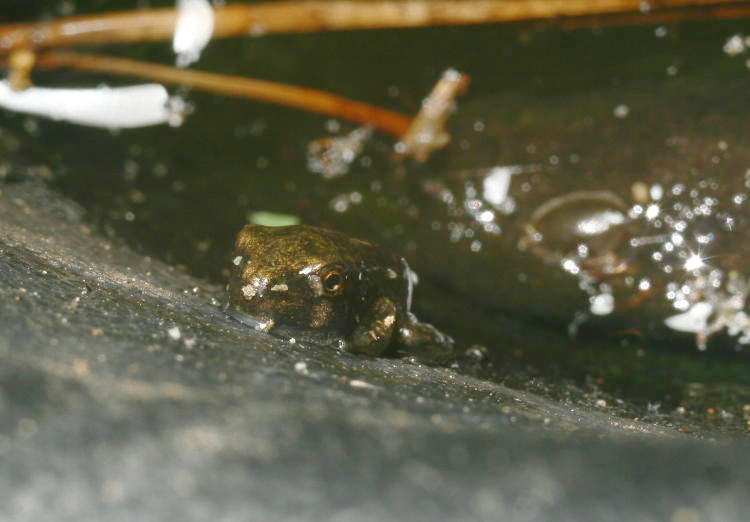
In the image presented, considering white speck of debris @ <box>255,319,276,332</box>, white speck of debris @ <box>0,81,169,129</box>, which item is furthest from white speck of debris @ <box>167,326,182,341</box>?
white speck of debris @ <box>0,81,169,129</box>

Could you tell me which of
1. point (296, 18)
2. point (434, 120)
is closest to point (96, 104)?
point (296, 18)

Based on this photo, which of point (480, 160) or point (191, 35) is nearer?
point (480, 160)

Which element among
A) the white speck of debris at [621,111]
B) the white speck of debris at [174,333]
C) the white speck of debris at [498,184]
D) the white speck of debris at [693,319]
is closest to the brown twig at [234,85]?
the white speck of debris at [498,184]

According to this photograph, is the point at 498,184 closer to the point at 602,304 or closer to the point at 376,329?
the point at 602,304

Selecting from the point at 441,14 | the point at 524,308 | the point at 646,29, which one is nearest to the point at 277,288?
the point at 524,308

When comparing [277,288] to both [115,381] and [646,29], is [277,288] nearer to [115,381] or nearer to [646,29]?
[115,381]
